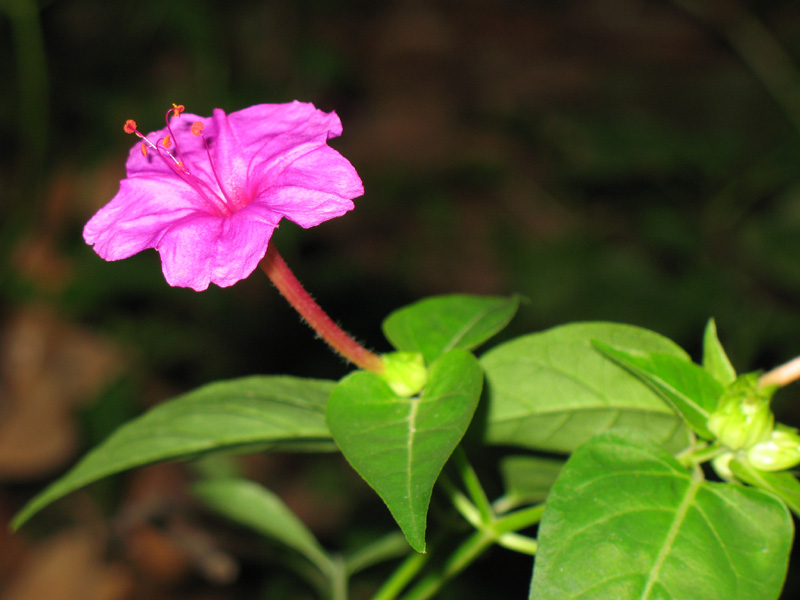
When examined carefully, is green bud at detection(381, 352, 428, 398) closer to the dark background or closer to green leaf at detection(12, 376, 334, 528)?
green leaf at detection(12, 376, 334, 528)

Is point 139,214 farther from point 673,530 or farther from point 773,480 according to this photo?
point 773,480

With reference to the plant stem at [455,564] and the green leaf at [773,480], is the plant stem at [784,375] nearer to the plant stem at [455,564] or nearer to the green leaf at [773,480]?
the green leaf at [773,480]

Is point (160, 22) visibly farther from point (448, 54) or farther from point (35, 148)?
point (448, 54)

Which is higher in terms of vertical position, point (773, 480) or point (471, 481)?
point (773, 480)

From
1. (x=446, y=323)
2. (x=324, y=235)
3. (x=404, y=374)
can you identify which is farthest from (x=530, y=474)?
(x=324, y=235)

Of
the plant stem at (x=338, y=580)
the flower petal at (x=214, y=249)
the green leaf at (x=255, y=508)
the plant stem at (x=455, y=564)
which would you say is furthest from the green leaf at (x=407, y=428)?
the plant stem at (x=338, y=580)

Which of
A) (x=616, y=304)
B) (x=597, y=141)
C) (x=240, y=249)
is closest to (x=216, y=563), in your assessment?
(x=240, y=249)

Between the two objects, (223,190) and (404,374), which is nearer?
(404,374)

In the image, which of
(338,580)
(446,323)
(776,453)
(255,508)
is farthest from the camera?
(338,580)
